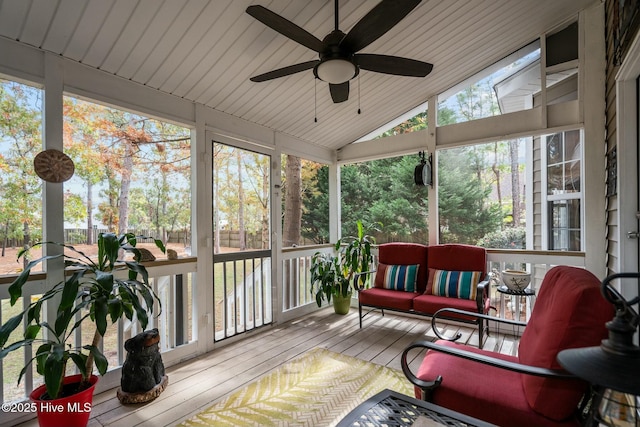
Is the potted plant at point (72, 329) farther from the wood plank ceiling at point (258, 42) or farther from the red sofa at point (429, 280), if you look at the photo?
the red sofa at point (429, 280)

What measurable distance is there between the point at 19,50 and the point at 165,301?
2319mm

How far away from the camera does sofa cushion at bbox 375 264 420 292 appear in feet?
12.4

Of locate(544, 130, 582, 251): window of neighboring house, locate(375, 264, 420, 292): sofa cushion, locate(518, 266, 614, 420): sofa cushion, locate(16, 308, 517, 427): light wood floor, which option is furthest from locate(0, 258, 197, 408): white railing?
locate(544, 130, 582, 251): window of neighboring house

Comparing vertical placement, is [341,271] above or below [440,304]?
above

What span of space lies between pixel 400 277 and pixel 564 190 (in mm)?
2361

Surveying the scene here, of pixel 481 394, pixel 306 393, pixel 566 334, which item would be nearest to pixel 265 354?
pixel 306 393

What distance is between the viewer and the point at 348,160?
4.86 meters

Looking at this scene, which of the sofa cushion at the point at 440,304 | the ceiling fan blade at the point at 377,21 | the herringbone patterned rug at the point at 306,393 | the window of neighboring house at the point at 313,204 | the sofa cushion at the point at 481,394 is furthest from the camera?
the window of neighboring house at the point at 313,204

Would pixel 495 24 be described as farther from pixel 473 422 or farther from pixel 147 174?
pixel 147 174

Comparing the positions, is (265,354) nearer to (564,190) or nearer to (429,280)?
(429,280)

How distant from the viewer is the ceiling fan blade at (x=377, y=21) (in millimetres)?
1628

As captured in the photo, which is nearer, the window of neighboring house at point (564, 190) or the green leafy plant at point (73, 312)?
the green leafy plant at point (73, 312)

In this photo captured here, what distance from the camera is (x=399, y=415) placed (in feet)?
4.21

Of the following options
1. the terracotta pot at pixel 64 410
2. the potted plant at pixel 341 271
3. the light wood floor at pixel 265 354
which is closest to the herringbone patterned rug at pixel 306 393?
the light wood floor at pixel 265 354
